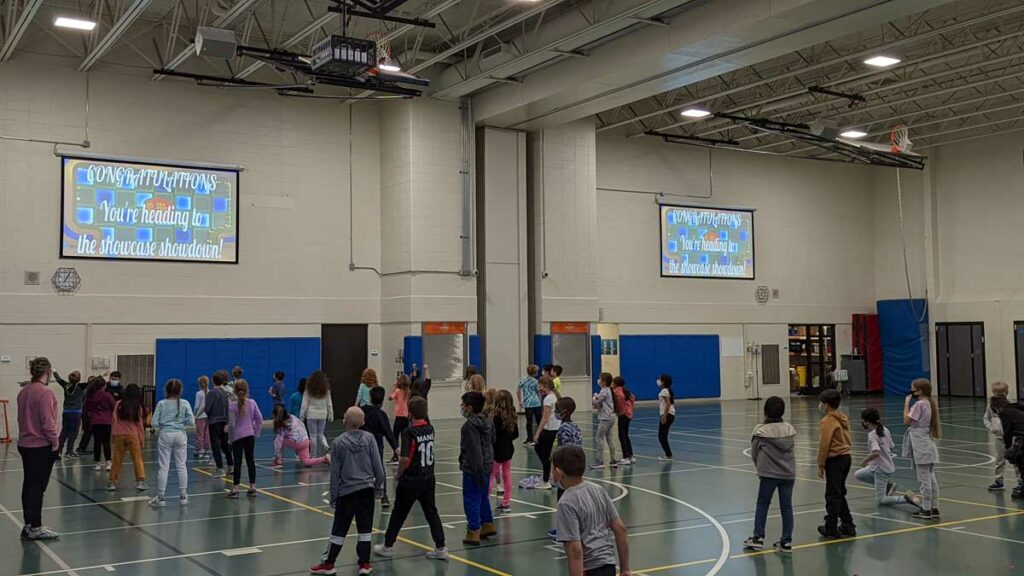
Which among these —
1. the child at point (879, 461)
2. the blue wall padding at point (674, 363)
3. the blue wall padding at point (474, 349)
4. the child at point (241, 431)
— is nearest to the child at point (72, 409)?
the child at point (241, 431)

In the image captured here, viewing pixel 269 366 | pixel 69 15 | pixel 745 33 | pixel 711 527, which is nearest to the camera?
pixel 711 527

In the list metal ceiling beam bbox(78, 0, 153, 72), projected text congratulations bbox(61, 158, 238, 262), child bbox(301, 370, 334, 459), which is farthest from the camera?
projected text congratulations bbox(61, 158, 238, 262)

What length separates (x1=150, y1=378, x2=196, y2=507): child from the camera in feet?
44.7

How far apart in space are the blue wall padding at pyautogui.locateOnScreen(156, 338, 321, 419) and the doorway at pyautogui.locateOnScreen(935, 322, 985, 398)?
83.0ft

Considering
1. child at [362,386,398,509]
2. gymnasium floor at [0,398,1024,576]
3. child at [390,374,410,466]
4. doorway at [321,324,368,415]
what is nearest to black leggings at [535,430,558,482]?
gymnasium floor at [0,398,1024,576]

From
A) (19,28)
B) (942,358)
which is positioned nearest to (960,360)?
(942,358)

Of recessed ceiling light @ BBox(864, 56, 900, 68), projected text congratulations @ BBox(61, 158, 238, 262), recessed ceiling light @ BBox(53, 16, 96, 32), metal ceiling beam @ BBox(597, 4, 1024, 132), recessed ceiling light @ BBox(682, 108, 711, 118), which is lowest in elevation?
projected text congratulations @ BBox(61, 158, 238, 262)

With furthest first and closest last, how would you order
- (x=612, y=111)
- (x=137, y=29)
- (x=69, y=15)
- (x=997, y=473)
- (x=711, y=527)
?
(x=612, y=111), (x=137, y=29), (x=69, y=15), (x=997, y=473), (x=711, y=527)

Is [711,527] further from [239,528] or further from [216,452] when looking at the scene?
[216,452]

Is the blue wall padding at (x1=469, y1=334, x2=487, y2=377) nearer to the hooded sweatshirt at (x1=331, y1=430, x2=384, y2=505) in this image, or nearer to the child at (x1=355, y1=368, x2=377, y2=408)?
the child at (x1=355, y1=368, x2=377, y2=408)

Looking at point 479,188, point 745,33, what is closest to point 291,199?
point 479,188

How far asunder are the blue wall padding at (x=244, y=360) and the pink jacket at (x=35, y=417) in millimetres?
15374

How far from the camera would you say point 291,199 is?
28547 mm

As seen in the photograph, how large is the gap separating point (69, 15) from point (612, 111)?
17705 mm
